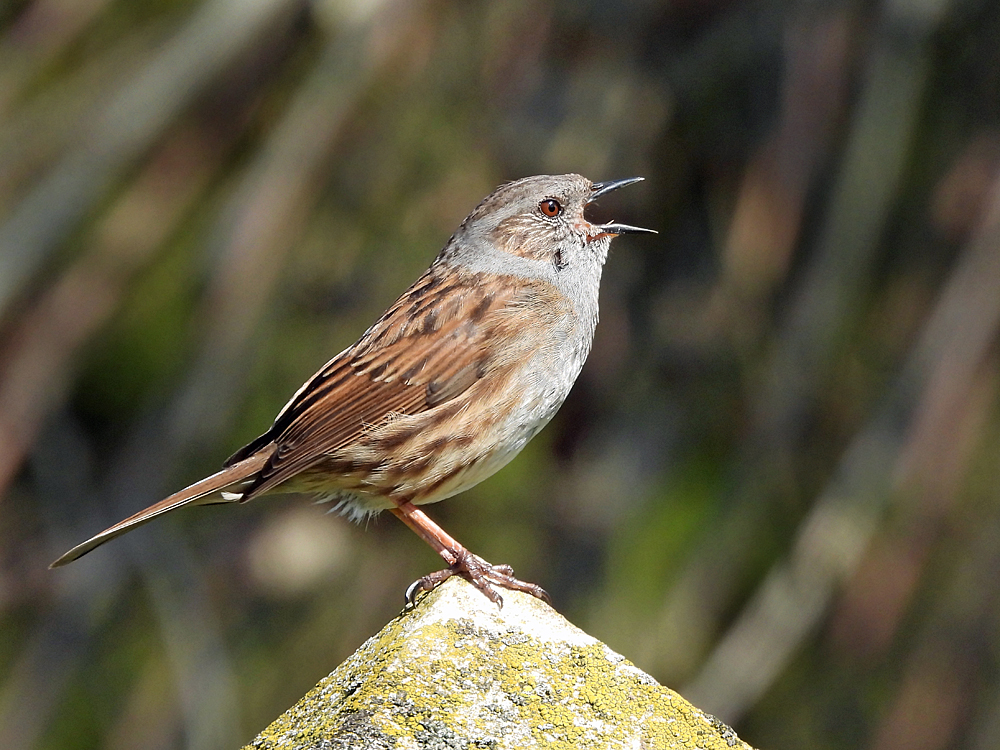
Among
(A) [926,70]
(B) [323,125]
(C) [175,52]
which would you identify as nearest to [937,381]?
(A) [926,70]

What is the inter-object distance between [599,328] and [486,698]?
289 centimetres

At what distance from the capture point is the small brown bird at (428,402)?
9.20 ft

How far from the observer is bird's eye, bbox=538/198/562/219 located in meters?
3.35

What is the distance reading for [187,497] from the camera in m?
2.67

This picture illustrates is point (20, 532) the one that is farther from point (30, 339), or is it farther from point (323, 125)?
point (323, 125)

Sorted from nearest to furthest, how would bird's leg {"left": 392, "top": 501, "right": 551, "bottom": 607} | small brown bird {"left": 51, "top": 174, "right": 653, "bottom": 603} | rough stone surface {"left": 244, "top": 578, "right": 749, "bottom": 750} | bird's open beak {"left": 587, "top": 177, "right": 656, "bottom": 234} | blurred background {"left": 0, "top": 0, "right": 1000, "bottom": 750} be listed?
rough stone surface {"left": 244, "top": 578, "right": 749, "bottom": 750} → bird's leg {"left": 392, "top": 501, "right": 551, "bottom": 607} → small brown bird {"left": 51, "top": 174, "right": 653, "bottom": 603} → bird's open beak {"left": 587, "top": 177, "right": 656, "bottom": 234} → blurred background {"left": 0, "top": 0, "right": 1000, "bottom": 750}

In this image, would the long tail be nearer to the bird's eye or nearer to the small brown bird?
the small brown bird

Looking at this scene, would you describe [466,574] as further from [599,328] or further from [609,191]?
[599,328]

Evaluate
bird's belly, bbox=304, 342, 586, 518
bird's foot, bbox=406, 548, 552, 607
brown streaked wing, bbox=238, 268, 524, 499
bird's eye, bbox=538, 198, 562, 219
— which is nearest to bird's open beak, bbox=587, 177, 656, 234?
bird's eye, bbox=538, 198, 562, 219

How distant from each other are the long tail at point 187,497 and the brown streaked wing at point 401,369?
0.07 meters

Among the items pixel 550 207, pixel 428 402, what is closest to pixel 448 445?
pixel 428 402

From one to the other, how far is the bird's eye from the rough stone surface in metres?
1.80

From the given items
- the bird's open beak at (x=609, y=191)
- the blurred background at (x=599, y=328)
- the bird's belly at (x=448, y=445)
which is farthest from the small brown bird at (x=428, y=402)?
the blurred background at (x=599, y=328)

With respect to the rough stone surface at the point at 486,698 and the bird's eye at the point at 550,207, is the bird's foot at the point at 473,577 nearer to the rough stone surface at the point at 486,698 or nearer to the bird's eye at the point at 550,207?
the rough stone surface at the point at 486,698
